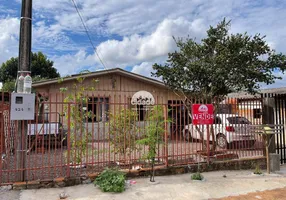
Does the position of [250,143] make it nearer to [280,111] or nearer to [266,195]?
[280,111]

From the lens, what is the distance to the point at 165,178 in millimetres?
5777

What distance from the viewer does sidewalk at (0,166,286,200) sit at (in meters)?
4.57

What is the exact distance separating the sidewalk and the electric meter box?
4.94 ft

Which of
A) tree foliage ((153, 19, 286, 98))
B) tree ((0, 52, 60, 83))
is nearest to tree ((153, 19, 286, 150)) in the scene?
tree foliage ((153, 19, 286, 98))

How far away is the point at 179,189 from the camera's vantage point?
199 inches

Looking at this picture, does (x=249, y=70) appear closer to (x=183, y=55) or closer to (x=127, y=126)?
(x=183, y=55)

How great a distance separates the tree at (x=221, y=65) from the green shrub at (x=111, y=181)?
10.9 ft

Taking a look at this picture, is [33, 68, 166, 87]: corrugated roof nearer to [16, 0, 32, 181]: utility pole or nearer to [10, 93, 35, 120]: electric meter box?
[16, 0, 32, 181]: utility pole

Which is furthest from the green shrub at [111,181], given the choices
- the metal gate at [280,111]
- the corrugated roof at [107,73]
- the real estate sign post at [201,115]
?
the corrugated roof at [107,73]

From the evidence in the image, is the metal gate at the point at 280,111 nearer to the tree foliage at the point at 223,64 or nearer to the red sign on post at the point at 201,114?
the tree foliage at the point at 223,64

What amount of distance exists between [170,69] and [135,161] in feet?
12.4

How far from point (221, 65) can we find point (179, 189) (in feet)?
13.2

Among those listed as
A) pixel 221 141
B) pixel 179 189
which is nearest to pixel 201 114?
pixel 221 141

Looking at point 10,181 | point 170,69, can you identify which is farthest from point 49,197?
point 170,69
